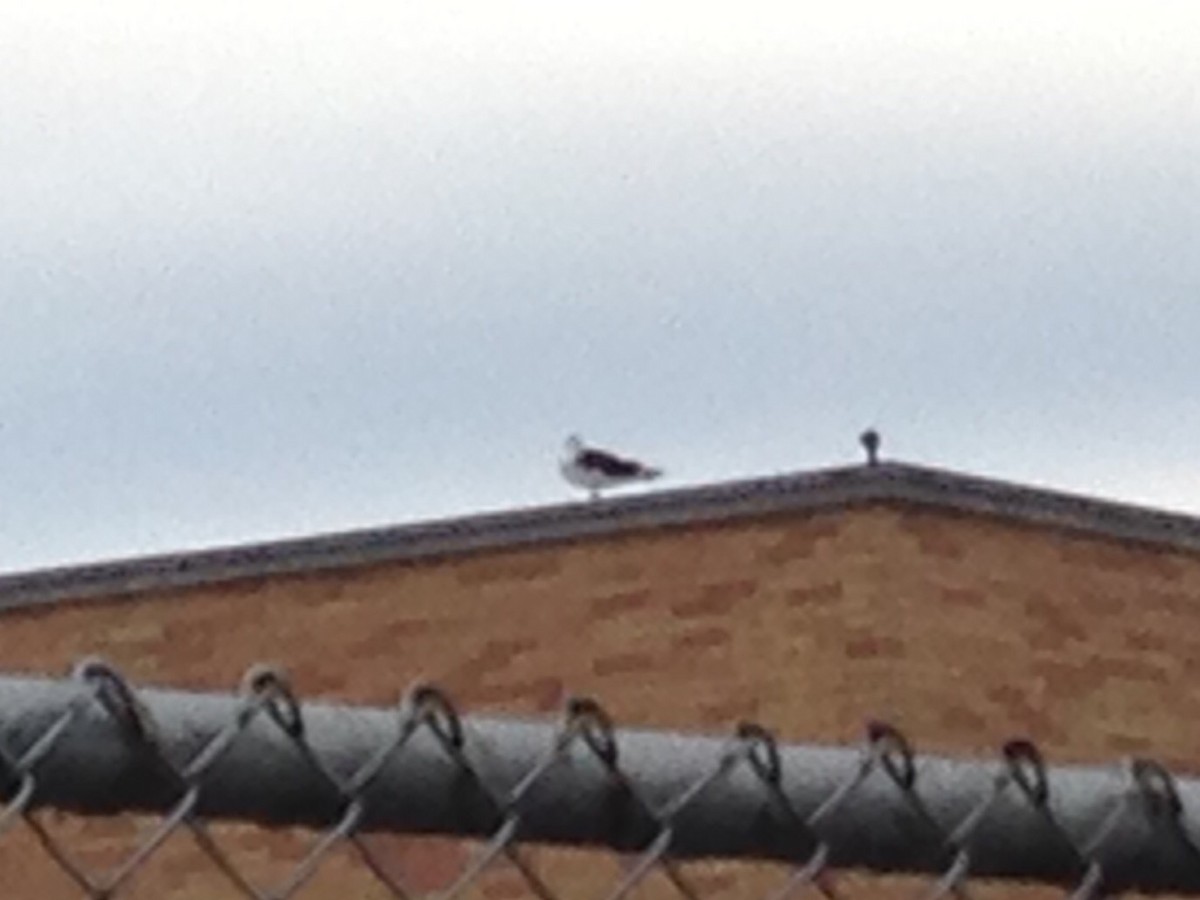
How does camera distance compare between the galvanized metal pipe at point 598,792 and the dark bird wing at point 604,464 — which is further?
the dark bird wing at point 604,464

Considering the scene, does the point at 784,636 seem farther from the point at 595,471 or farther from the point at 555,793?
the point at 555,793

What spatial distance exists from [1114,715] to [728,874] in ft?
8.40

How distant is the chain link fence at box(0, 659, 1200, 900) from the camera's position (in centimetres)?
237

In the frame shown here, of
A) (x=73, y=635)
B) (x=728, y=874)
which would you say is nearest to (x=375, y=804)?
(x=728, y=874)

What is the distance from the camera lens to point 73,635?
54.3 ft

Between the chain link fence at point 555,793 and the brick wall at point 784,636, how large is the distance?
1154cm

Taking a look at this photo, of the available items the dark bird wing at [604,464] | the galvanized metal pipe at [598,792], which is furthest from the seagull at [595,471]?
the galvanized metal pipe at [598,792]

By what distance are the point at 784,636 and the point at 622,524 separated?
93 cm

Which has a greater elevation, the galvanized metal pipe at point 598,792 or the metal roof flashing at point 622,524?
the metal roof flashing at point 622,524

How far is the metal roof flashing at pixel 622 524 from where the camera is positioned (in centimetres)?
1502

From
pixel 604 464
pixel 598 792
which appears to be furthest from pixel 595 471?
pixel 598 792

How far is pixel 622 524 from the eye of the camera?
1554 centimetres

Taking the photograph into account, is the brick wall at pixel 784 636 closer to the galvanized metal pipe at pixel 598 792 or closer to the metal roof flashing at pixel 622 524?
the metal roof flashing at pixel 622 524

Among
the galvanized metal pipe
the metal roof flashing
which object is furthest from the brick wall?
the galvanized metal pipe
